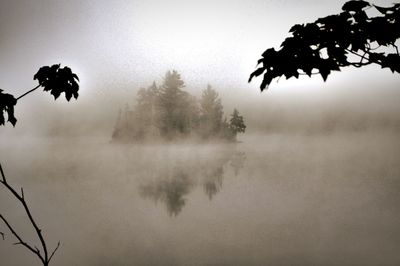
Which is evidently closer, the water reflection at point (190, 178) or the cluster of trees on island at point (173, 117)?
the water reflection at point (190, 178)

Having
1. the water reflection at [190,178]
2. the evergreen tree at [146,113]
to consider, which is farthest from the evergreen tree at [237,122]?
the evergreen tree at [146,113]

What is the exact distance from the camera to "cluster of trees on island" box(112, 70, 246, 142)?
5.30 m

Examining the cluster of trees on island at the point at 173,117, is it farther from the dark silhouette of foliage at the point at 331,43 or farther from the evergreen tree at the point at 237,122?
the dark silhouette of foliage at the point at 331,43

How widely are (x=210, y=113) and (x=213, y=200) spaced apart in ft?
5.68

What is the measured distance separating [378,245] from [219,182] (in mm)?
2321

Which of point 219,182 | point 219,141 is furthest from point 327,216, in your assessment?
point 219,141

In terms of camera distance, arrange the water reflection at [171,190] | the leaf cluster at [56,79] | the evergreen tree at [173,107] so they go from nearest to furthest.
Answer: the leaf cluster at [56,79] → the water reflection at [171,190] → the evergreen tree at [173,107]

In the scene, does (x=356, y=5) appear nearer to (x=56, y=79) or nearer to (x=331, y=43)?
(x=331, y=43)

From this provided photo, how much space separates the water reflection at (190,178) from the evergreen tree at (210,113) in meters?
0.43

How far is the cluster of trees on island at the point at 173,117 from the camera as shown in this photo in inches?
209

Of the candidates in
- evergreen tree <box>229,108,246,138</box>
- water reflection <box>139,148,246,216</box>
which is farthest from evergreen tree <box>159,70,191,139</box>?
evergreen tree <box>229,108,246,138</box>

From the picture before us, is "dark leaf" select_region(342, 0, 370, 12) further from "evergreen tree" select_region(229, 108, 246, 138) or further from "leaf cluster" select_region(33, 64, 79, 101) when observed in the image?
"evergreen tree" select_region(229, 108, 246, 138)

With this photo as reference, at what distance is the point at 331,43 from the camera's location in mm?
806

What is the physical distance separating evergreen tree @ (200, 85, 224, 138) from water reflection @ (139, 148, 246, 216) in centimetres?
43
